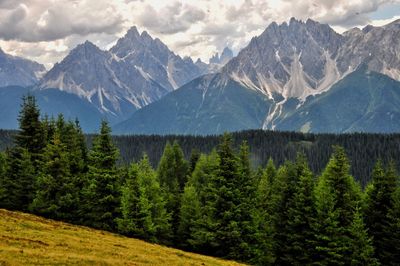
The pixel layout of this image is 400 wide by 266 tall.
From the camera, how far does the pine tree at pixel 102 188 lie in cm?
5975

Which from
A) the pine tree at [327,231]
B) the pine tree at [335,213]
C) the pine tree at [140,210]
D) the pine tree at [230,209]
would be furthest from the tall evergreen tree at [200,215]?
the pine tree at [335,213]

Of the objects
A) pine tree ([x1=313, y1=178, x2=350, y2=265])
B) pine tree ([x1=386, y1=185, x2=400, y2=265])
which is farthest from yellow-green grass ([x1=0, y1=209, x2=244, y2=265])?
pine tree ([x1=386, y1=185, x2=400, y2=265])

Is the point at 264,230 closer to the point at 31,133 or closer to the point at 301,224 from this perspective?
the point at 301,224

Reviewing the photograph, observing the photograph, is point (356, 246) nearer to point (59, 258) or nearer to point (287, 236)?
point (287, 236)

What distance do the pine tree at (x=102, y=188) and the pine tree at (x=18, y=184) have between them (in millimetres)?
8005

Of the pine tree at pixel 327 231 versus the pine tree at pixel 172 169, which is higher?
the pine tree at pixel 172 169

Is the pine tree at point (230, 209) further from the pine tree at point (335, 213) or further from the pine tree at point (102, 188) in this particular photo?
the pine tree at point (102, 188)

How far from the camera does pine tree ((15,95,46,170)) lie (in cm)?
6746

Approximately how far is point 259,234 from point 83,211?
22.4m

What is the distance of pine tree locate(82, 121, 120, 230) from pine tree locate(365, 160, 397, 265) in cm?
3237

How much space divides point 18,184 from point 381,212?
154ft

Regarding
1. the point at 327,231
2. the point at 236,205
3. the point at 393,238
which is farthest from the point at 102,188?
the point at 393,238

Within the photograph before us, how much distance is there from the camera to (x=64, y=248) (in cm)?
3838

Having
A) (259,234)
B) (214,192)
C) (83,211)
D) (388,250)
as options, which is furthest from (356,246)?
(83,211)
